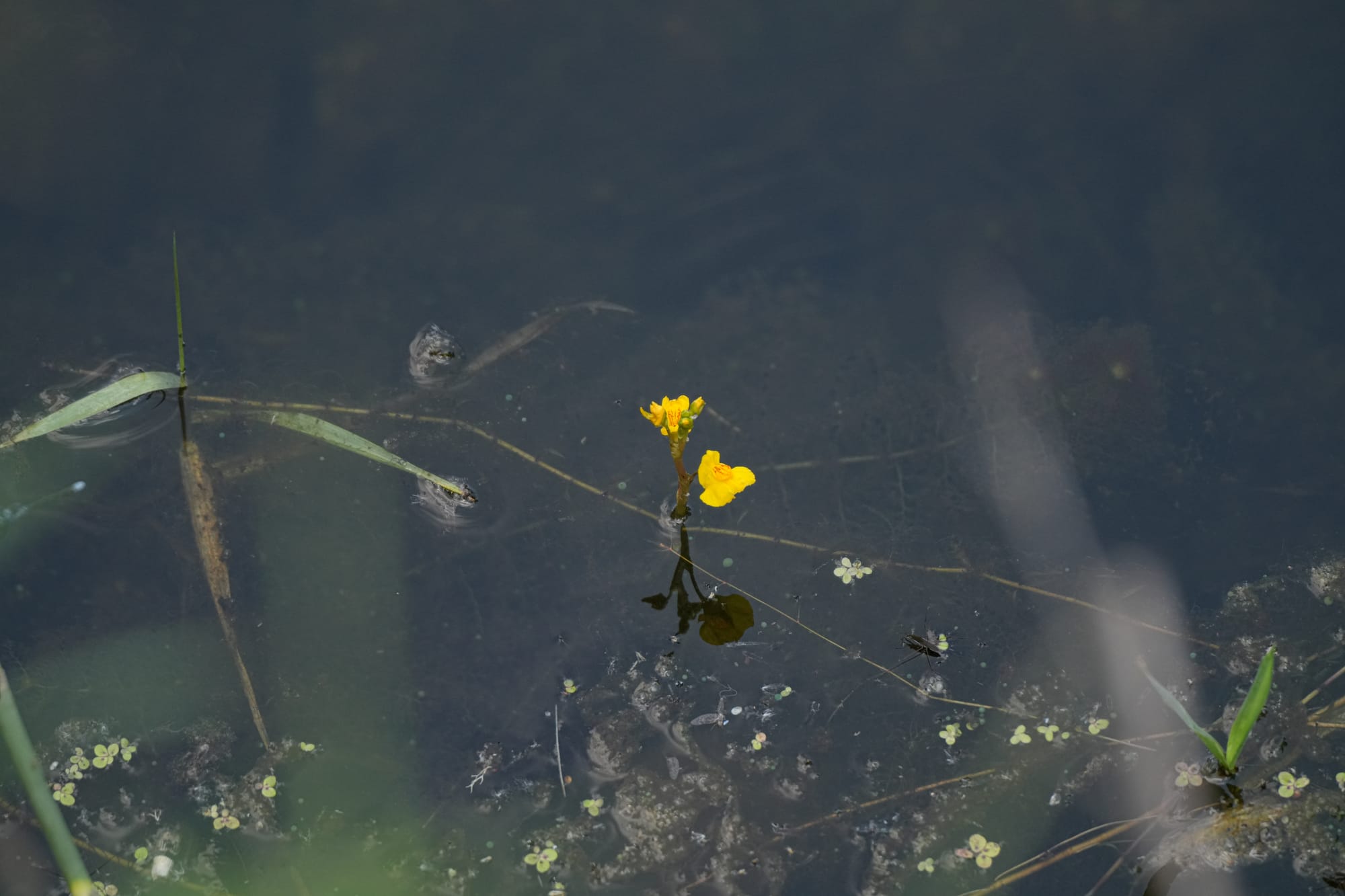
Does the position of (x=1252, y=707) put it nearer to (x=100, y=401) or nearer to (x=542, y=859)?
(x=542, y=859)

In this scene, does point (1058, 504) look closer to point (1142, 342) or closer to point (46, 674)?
point (1142, 342)

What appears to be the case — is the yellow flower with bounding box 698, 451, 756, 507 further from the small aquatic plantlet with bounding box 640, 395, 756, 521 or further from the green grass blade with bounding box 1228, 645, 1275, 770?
the green grass blade with bounding box 1228, 645, 1275, 770

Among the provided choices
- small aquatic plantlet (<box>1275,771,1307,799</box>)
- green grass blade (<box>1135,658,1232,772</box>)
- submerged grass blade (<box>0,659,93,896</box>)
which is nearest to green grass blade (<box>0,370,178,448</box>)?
submerged grass blade (<box>0,659,93,896</box>)

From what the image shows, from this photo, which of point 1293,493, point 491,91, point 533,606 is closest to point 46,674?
point 533,606

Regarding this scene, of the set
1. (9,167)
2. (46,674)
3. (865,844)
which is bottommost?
(865,844)

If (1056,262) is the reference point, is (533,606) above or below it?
below

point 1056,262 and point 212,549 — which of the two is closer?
point 212,549

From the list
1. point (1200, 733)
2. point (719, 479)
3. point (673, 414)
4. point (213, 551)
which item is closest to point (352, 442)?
point (213, 551)

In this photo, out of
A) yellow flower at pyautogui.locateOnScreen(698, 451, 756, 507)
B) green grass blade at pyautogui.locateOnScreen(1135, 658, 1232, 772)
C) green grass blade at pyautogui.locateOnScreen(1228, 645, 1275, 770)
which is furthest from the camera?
yellow flower at pyautogui.locateOnScreen(698, 451, 756, 507)
